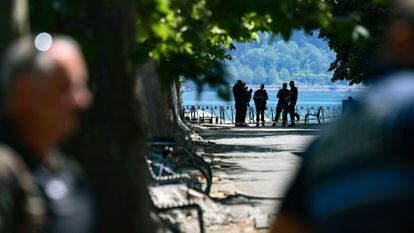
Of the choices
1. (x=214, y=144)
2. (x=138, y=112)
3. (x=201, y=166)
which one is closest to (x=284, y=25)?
(x=138, y=112)

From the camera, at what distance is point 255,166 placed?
2197cm

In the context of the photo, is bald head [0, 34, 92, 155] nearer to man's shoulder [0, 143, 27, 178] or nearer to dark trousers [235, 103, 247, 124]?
man's shoulder [0, 143, 27, 178]

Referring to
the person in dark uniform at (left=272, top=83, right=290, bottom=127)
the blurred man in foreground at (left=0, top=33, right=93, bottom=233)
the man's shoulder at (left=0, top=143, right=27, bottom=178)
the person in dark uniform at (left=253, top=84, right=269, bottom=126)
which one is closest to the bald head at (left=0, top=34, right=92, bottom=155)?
the blurred man in foreground at (left=0, top=33, right=93, bottom=233)

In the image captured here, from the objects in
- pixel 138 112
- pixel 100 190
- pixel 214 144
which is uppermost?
pixel 138 112

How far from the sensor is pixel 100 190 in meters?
7.00

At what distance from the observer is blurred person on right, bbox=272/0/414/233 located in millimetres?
2941

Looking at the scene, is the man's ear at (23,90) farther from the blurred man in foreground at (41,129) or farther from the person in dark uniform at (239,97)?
the person in dark uniform at (239,97)

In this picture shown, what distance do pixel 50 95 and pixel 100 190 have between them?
393 centimetres

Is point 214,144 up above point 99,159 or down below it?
below

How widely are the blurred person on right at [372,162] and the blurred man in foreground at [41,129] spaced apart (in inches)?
25.2

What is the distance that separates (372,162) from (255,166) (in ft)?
62.4

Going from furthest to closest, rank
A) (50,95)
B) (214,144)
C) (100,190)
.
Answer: (214,144)
(100,190)
(50,95)

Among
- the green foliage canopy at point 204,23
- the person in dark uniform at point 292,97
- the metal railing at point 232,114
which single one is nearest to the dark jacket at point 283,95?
the person in dark uniform at point 292,97

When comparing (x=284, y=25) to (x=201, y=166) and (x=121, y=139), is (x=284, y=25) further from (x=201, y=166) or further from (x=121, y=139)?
(x=201, y=166)
